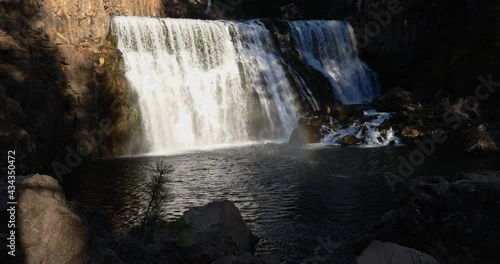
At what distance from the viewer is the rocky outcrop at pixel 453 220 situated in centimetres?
797

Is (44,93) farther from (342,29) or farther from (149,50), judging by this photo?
(342,29)

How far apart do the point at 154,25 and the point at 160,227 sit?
2590cm

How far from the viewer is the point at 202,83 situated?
33.2 m

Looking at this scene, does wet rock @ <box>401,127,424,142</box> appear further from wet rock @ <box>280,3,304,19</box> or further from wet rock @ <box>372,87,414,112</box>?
wet rock @ <box>280,3,304,19</box>

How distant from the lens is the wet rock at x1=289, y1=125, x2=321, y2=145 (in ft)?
98.3

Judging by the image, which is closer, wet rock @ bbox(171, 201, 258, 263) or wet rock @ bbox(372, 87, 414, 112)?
wet rock @ bbox(171, 201, 258, 263)

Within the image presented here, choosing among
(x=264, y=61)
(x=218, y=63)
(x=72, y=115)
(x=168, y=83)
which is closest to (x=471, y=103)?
(x=264, y=61)

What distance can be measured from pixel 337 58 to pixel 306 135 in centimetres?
1452

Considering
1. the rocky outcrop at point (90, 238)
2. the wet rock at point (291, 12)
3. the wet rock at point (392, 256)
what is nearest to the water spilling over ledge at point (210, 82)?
the wet rock at point (291, 12)

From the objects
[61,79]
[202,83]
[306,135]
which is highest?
[61,79]

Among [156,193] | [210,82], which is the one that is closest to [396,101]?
[210,82]
